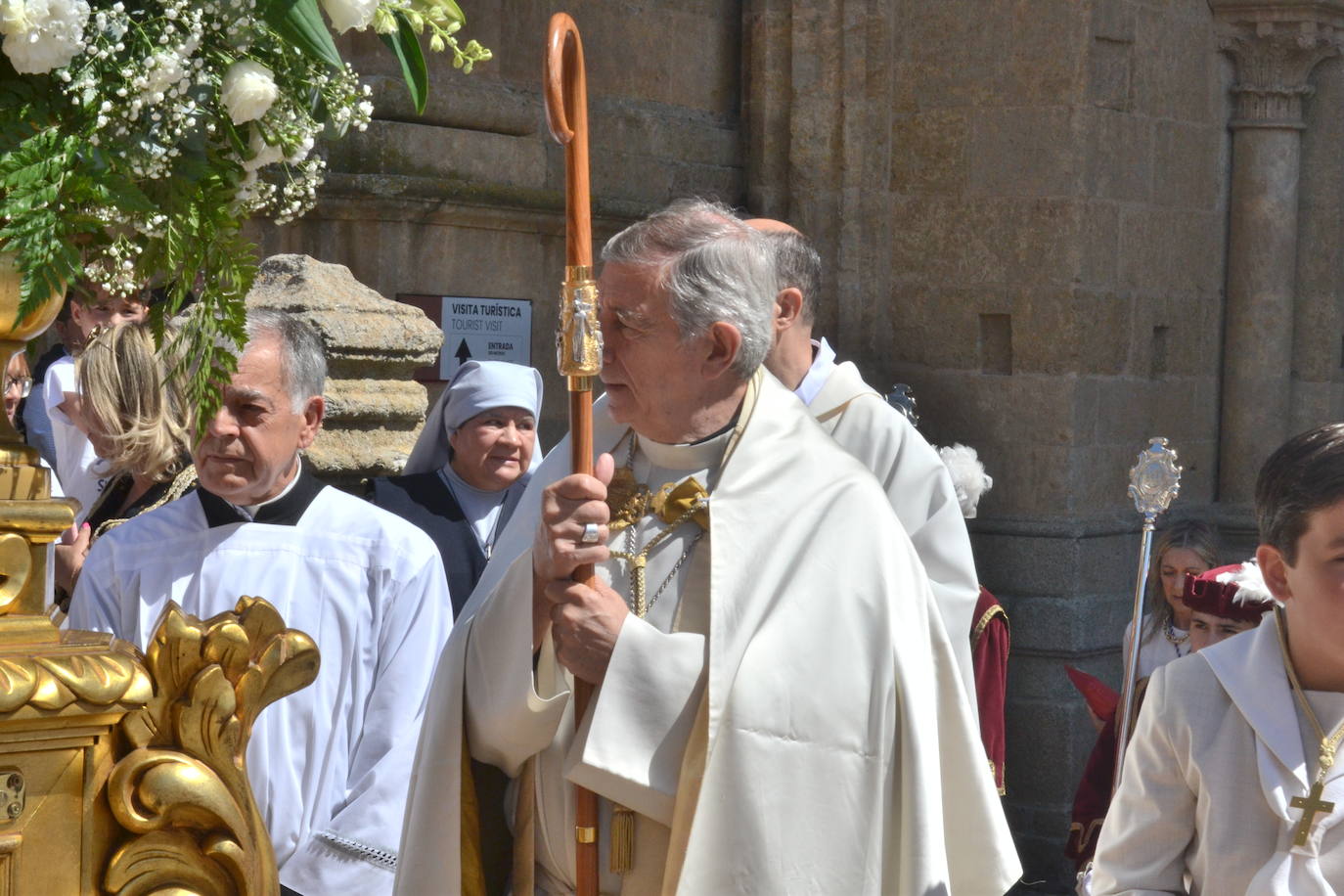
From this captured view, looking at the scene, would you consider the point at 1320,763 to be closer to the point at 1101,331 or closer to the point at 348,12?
the point at 348,12

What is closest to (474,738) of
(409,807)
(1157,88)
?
(409,807)

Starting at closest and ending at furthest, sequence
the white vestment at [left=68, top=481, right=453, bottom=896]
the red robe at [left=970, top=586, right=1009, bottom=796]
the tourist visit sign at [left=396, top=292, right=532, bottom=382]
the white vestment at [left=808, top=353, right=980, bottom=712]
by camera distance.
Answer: the white vestment at [left=68, top=481, right=453, bottom=896]
the white vestment at [left=808, top=353, right=980, bottom=712]
the red robe at [left=970, top=586, right=1009, bottom=796]
the tourist visit sign at [left=396, top=292, right=532, bottom=382]

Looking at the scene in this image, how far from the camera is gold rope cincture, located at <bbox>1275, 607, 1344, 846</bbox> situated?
2.54 metres

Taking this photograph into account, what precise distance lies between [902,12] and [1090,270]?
1.54 metres

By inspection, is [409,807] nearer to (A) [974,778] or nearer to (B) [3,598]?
(A) [974,778]

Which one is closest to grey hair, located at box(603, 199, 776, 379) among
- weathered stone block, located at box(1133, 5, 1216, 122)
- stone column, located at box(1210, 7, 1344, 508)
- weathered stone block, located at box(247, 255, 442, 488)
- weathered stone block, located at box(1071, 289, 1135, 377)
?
weathered stone block, located at box(247, 255, 442, 488)

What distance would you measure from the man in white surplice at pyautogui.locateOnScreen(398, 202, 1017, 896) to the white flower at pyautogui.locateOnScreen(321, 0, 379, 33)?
882mm

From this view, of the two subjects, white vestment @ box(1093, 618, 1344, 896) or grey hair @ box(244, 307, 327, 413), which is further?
grey hair @ box(244, 307, 327, 413)

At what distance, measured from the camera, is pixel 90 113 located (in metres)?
1.78

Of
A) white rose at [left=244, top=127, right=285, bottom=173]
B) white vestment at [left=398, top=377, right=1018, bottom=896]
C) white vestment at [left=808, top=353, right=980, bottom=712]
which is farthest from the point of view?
white vestment at [left=808, top=353, right=980, bottom=712]

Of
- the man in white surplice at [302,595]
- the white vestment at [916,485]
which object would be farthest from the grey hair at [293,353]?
the white vestment at [916,485]

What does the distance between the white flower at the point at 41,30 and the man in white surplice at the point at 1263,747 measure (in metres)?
1.73

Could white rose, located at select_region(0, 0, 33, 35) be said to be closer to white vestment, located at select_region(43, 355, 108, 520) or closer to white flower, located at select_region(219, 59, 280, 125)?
white flower, located at select_region(219, 59, 280, 125)

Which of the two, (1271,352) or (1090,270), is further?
(1271,352)
